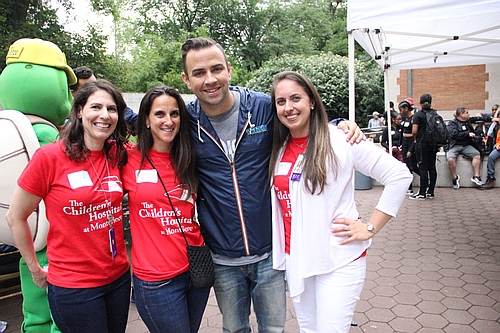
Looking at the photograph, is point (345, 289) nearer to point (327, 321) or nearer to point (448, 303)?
point (327, 321)

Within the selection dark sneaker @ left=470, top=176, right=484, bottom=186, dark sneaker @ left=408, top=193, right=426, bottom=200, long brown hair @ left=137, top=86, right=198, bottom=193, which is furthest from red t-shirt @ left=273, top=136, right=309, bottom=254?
dark sneaker @ left=470, top=176, right=484, bottom=186

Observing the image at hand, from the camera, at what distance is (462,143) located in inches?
326

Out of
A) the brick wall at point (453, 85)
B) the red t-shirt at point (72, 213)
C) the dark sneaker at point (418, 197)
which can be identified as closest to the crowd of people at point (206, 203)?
the red t-shirt at point (72, 213)

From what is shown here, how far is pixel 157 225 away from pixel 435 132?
667cm

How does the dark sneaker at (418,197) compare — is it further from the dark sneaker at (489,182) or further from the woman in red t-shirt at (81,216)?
the woman in red t-shirt at (81,216)

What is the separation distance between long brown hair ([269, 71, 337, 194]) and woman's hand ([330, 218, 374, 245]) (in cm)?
20

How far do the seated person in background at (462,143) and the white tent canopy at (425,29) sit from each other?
1159mm

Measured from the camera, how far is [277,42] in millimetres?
29359

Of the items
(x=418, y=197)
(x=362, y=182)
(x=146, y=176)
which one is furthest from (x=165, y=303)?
(x=362, y=182)

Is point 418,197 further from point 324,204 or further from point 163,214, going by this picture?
point 163,214

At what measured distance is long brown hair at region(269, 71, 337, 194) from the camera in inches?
74.7

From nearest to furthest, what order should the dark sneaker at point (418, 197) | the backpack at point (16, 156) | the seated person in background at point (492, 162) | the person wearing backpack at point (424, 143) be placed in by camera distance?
the backpack at point (16, 156), the person wearing backpack at point (424, 143), the dark sneaker at point (418, 197), the seated person in background at point (492, 162)

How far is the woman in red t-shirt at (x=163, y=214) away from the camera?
1.89 m

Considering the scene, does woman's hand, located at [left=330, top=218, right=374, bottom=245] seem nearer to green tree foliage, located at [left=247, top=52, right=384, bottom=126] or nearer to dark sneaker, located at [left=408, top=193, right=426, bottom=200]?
dark sneaker, located at [left=408, top=193, right=426, bottom=200]
